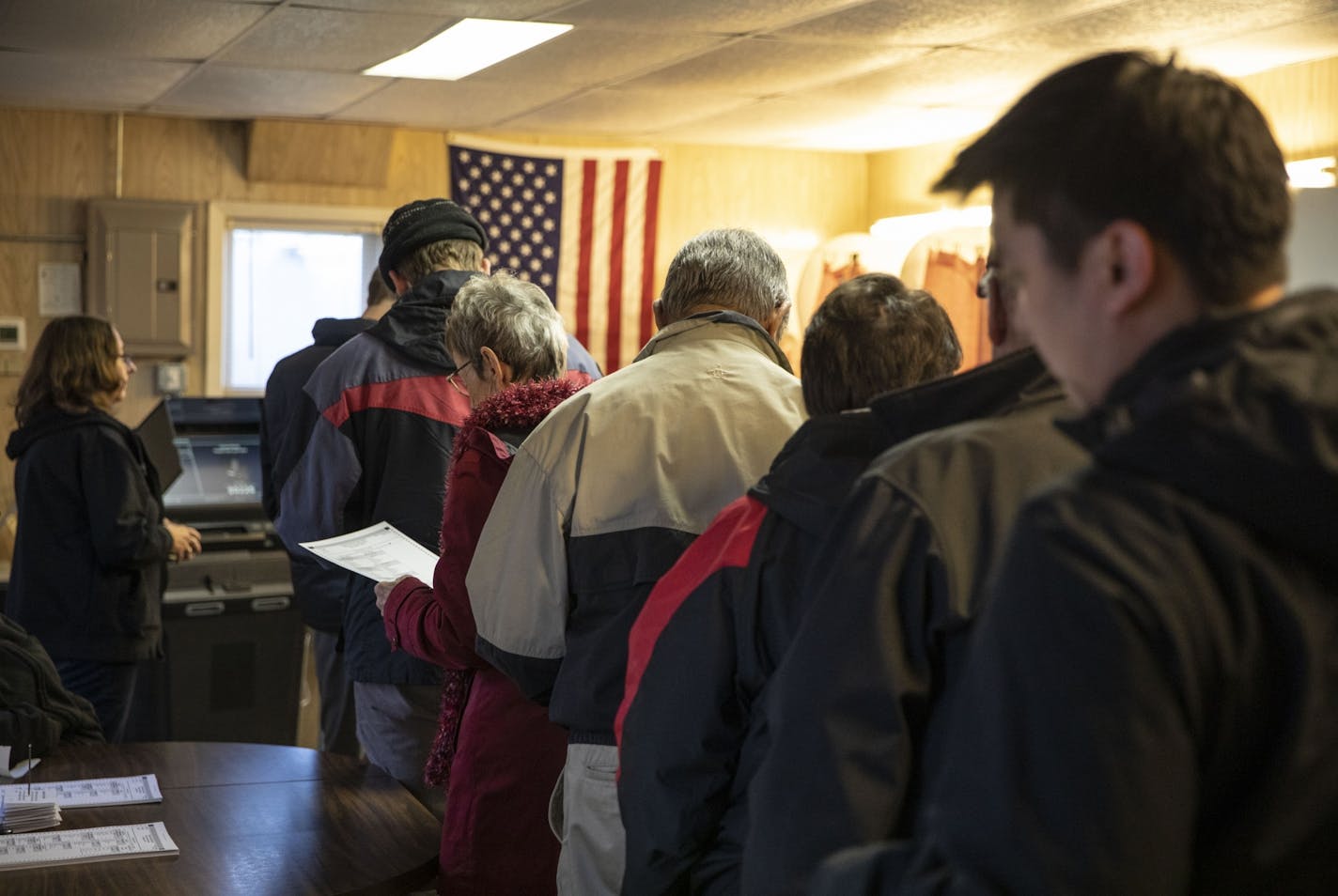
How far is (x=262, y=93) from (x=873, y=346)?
13.5ft

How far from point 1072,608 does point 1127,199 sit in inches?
8.5

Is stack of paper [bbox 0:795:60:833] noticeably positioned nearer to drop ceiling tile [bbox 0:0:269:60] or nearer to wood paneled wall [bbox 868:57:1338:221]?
drop ceiling tile [bbox 0:0:269:60]

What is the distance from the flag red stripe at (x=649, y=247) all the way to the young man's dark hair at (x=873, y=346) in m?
4.94

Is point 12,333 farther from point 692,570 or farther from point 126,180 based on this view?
point 692,570

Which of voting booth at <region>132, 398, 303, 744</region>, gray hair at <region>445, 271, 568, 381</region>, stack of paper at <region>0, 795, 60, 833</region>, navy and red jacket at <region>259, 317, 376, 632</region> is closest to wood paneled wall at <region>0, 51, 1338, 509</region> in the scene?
voting booth at <region>132, 398, 303, 744</region>

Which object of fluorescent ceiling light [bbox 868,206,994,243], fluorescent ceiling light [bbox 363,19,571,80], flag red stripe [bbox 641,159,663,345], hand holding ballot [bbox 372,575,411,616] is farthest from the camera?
flag red stripe [bbox 641,159,663,345]

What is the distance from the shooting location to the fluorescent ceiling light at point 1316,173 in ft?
14.4

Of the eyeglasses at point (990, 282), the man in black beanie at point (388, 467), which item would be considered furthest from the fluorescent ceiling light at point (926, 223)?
the eyeglasses at point (990, 282)

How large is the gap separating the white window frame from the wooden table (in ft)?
10.9

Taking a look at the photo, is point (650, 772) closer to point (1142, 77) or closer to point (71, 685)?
point (1142, 77)

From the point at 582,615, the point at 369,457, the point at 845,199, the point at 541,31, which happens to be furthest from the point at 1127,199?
the point at 845,199

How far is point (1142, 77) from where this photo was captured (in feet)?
2.48

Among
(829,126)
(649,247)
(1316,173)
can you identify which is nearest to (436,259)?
(1316,173)

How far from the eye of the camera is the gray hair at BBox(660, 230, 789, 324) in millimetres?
2045
